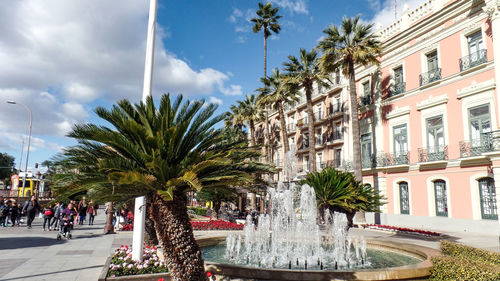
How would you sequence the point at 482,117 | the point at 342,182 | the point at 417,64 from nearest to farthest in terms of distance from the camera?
the point at 342,182
the point at 482,117
the point at 417,64

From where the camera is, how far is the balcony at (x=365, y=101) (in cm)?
2727

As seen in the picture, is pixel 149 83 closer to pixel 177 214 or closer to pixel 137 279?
pixel 177 214

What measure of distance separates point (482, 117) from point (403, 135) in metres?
5.92

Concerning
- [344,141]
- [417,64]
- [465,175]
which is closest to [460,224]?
[465,175]

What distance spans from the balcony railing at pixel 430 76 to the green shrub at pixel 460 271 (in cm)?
1810

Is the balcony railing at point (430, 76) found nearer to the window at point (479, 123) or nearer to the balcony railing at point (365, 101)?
the window at point (479, 123)

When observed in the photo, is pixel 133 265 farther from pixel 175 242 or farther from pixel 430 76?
pixel 430 76

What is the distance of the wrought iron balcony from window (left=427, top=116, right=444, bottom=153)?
1.74m

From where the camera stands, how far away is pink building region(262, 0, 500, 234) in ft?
59.4

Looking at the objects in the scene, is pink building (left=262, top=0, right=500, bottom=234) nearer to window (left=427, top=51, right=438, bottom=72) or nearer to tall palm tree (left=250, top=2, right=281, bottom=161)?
window (left=427, top=51, right=438, bottom=72)

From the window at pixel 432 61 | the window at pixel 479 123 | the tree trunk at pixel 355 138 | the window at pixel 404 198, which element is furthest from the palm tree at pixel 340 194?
the window at pixel 432 61

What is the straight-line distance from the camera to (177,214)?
547cm

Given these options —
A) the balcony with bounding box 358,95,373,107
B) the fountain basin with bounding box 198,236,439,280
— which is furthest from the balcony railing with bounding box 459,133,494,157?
the fountain basin with bounding box 198,236,439,280

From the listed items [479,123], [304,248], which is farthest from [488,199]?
[304,248]
